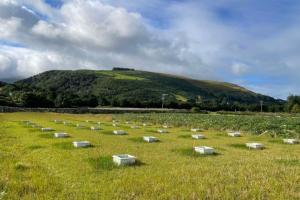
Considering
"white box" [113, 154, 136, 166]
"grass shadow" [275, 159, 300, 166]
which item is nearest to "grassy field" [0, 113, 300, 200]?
"grass shadow" [275, 159, 300, 166]

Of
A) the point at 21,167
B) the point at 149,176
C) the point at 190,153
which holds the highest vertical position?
the point at 190,153

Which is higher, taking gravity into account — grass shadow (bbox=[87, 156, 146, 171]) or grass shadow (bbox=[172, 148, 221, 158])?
grass shadow (bbox=[172, 148, 221, 158])

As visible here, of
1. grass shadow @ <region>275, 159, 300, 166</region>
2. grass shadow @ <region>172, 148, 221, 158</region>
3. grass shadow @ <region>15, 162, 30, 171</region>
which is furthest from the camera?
grass shadow @ <region>172, 148, 221, 158</region>

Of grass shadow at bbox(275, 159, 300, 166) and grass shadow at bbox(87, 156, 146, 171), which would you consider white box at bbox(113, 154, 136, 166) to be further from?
grass shadow at bbox(275, 159, 300, 166)

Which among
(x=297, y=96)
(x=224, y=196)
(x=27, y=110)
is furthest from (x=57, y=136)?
(x=297, y=96)

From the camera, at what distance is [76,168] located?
15219 millimetres

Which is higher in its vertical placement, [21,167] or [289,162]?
[289,162]

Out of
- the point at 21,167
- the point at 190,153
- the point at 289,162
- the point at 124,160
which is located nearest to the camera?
the point at 21,167

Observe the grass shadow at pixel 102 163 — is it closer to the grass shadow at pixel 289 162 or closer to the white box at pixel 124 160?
the white box at pixel 124 160

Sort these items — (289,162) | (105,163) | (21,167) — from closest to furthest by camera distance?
(21,167) → (105,163) → (289,162)

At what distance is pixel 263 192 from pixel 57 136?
20350 mm

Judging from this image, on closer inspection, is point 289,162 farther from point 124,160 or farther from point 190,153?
point 124,160

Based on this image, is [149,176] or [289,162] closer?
[149,176]

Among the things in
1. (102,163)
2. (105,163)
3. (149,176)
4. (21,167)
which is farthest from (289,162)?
(21,167)
